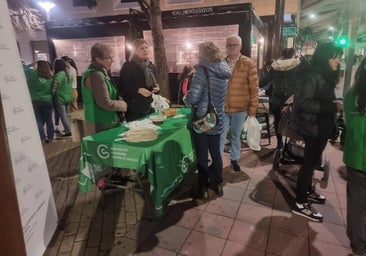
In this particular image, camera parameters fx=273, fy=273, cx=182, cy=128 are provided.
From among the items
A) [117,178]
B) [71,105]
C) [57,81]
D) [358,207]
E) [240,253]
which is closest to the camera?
[358,207]

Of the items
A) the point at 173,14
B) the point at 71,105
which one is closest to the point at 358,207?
the point at 71,105

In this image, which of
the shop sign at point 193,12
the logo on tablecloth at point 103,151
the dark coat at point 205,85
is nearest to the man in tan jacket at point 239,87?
the dark coat at point 205,85

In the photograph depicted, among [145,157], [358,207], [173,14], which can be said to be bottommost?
[358,207]

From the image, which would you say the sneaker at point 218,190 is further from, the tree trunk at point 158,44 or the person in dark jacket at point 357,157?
the tree trunk at point 158,44

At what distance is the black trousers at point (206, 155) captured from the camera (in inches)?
136

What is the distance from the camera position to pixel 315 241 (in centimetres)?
279

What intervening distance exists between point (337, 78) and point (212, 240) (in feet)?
7.10

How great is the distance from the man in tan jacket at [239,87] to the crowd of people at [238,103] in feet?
0.05

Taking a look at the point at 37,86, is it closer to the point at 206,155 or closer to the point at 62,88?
the point at 62,88

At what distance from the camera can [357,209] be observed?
2.33m

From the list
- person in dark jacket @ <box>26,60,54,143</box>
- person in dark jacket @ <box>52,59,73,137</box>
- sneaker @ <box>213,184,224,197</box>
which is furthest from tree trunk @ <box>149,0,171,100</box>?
sneaker @ <box>213,184,224,197</box>

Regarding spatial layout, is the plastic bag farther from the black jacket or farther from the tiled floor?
the black jacket

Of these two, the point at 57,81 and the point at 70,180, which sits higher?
the point at 57,81

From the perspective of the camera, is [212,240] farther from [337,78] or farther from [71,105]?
[71,105]
